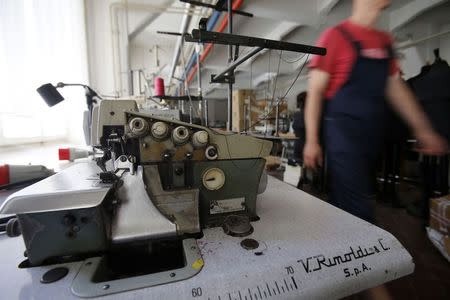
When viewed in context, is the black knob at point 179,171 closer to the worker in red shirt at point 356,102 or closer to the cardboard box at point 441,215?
the worker in red shirt at point 356,102

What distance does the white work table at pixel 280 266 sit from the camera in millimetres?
383

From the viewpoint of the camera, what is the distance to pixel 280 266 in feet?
1.45

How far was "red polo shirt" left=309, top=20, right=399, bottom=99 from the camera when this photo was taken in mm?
831

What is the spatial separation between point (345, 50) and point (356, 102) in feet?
0.68

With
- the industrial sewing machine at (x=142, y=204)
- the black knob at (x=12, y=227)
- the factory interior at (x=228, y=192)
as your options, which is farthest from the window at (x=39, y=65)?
the black knob at (x=12, y=227)

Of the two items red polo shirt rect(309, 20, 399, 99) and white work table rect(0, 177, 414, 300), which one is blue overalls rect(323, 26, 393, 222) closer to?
red polo shirt rect(309, 20, 399, 99)

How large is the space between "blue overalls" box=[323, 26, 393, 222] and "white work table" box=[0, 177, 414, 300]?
239mm

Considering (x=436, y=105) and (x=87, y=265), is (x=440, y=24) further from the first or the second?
(x=87, y=265)

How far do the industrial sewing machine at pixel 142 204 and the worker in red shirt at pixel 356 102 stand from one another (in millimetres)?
383

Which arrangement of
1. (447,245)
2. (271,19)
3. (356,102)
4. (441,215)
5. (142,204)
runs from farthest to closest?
(271,19) → (441,215) → (447,245) → (356,102) → (142,204)

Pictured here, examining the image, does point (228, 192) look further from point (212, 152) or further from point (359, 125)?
point (359, 125)

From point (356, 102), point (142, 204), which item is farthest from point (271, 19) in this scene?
point (142, 204)

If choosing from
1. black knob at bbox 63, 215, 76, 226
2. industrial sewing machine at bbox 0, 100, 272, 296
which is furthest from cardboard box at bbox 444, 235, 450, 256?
black knob at bbox 63, 215, 76, 226

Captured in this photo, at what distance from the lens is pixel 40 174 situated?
38.3 inches
